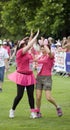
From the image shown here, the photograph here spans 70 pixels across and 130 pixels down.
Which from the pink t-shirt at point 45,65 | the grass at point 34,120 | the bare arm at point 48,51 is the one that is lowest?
the grass at point 34,120

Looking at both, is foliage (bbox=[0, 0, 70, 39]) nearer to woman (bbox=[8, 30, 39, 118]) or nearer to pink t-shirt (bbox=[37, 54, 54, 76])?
pink t-shirt (bbox=[37, 54, 54, 76])

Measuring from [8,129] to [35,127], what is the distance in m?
0.63

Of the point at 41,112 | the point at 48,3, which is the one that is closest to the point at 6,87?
the point at 41,112

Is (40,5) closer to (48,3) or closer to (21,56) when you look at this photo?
(48,3)

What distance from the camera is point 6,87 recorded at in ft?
68.8

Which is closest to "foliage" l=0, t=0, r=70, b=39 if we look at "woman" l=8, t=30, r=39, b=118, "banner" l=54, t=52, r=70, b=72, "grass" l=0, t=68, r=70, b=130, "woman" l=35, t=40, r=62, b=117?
"banner" l=54, t=52, r=70, b=72

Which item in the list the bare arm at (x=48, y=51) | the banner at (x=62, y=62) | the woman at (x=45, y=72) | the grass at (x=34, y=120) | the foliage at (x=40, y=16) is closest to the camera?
the grass at (x=34, y=120)

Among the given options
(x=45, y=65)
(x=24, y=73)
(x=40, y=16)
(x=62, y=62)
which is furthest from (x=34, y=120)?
(x=40, y=16)

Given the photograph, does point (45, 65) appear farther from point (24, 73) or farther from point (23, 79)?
point (23, 79)


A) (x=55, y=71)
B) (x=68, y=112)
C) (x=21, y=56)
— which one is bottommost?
(x=55, y=71)

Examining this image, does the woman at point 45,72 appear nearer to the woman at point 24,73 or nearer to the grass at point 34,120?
the woman at point 24,73

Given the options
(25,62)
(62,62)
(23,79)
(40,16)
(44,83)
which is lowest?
(62,62)

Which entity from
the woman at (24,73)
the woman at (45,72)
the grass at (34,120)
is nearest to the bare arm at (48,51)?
the woman at (45,72)

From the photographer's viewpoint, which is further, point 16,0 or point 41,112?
point 16,0
